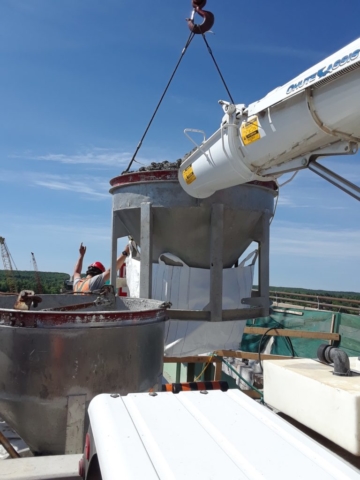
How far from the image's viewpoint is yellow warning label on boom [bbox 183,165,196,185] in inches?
225

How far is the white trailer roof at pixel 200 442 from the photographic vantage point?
5.42 ft

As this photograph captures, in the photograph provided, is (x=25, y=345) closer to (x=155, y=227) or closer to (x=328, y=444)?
(x=328, y=444)

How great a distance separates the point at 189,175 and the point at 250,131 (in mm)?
1770

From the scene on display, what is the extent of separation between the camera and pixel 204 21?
577 centimetres

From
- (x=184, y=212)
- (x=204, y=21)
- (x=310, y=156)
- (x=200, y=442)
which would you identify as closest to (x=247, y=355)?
(x=184, y=212)

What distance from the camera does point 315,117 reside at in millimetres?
3359

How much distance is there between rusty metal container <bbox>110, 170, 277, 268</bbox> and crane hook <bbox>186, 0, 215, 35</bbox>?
1.88 meters

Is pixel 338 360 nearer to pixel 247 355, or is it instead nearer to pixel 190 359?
pixel 247 355

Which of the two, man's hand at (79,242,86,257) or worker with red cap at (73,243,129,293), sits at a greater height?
man's hand at (79,242,86,257)

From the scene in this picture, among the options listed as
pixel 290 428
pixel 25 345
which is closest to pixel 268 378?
pixel 290 428

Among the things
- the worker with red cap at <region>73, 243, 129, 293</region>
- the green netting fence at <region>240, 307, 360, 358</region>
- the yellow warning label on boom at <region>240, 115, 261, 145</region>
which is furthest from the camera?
the green netting fence at <region>240, 307, 360, 358</region>

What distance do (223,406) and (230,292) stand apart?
189 inches

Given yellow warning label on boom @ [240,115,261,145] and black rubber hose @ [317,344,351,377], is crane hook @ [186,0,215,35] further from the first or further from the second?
black rubber hose @ [317,344,351,377]

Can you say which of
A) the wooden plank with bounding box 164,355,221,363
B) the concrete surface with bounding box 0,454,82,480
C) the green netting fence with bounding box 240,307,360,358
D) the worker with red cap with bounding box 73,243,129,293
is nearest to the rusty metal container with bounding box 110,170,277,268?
the worker with red cap with bounding box 73,243,129,293
